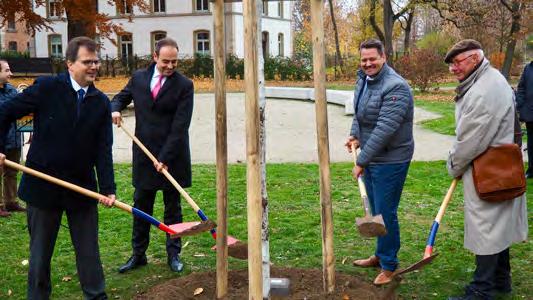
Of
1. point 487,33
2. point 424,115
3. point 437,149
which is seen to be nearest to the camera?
point 437,149

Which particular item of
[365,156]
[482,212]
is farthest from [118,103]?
[482,212]

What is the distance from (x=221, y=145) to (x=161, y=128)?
1.27m

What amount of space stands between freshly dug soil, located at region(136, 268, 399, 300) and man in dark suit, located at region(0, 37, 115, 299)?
598 millimetres

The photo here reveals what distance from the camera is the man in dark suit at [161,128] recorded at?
5383 millimetres

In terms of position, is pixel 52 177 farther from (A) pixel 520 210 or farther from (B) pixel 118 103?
(A) pixel 520 210

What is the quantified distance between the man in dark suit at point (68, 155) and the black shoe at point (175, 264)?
1012 millimetres

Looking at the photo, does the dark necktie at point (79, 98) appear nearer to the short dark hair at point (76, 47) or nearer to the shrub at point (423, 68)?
the short dark hair at point (76, 47)

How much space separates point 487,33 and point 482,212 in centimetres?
2800

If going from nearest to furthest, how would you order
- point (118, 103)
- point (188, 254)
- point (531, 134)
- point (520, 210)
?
point (520, 210)
point (118, 103)
point (188, 254)
point (531, 134)

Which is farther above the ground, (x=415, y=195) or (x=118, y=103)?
(x=118, y=103)

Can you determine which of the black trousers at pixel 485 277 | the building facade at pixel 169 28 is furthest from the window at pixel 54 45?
the black trousers at pixel 485 277

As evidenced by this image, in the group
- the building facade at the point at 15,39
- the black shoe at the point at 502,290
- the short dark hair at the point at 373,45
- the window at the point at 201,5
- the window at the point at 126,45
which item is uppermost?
the window at the point at 201,5

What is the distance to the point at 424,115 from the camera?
Answer: 17.5 meters

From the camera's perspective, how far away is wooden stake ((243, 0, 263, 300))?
3812 millimetres
